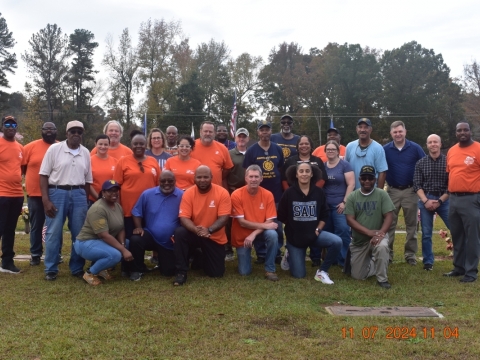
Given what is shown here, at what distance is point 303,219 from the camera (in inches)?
271

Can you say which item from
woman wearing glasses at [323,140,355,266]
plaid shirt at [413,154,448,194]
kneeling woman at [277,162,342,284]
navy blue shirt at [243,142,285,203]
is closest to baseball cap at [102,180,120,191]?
navy blue shirt at [243,142,285,203]

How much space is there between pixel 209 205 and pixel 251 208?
64 centimetres

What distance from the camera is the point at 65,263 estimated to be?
7.77 metres

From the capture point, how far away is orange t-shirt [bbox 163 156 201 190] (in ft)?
23.9

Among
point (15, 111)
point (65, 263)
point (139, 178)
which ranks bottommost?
point (65, 263)

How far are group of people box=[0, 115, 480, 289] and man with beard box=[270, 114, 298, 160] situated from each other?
49 centimetres

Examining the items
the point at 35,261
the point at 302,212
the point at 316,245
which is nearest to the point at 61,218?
the point at 35,261

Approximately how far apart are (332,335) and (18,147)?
5047 millimetres

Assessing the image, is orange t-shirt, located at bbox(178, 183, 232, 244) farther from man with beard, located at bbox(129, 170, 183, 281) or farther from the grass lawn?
the grass lawn

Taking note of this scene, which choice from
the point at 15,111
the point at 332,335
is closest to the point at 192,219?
the point at 332,335

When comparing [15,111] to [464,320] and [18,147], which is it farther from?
[464,320]

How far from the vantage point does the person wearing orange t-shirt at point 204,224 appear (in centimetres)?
656

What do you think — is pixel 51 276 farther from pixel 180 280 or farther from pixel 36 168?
pixel 180 280

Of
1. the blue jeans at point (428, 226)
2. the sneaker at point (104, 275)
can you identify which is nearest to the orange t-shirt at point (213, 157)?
the sneaker at point (104, 275)
